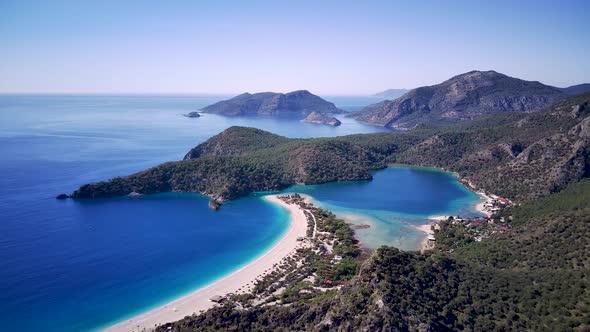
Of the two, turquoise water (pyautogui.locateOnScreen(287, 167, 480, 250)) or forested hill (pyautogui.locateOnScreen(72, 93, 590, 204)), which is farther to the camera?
forested hill (pyautogui.locateOnScreen(72, 93, 590, 204))

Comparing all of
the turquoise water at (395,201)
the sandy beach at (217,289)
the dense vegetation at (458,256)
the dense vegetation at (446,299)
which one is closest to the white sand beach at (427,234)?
the turquoise water at (395,201)

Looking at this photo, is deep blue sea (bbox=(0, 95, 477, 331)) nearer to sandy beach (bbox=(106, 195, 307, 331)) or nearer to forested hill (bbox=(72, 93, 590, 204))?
sandy beach (bbox=(106, 195, 307, 331))

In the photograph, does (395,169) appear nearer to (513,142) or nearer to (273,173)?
(513,142)

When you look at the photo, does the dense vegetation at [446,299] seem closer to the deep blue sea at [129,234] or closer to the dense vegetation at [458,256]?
the dense vegetation at [458,256]

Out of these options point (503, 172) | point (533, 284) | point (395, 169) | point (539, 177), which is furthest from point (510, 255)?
point (395, 169)

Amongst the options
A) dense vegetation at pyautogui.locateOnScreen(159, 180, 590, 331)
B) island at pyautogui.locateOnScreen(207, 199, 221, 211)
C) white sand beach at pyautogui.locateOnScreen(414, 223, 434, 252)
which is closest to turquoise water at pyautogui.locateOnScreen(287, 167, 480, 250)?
white sand beach at pyautogui.locateOnScreen(414, 223, 434, 252)

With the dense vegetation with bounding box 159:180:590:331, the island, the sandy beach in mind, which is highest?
the dense vegetation with bounding box 159:180:590:331

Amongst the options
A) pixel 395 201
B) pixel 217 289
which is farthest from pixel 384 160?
pixel 217 289
